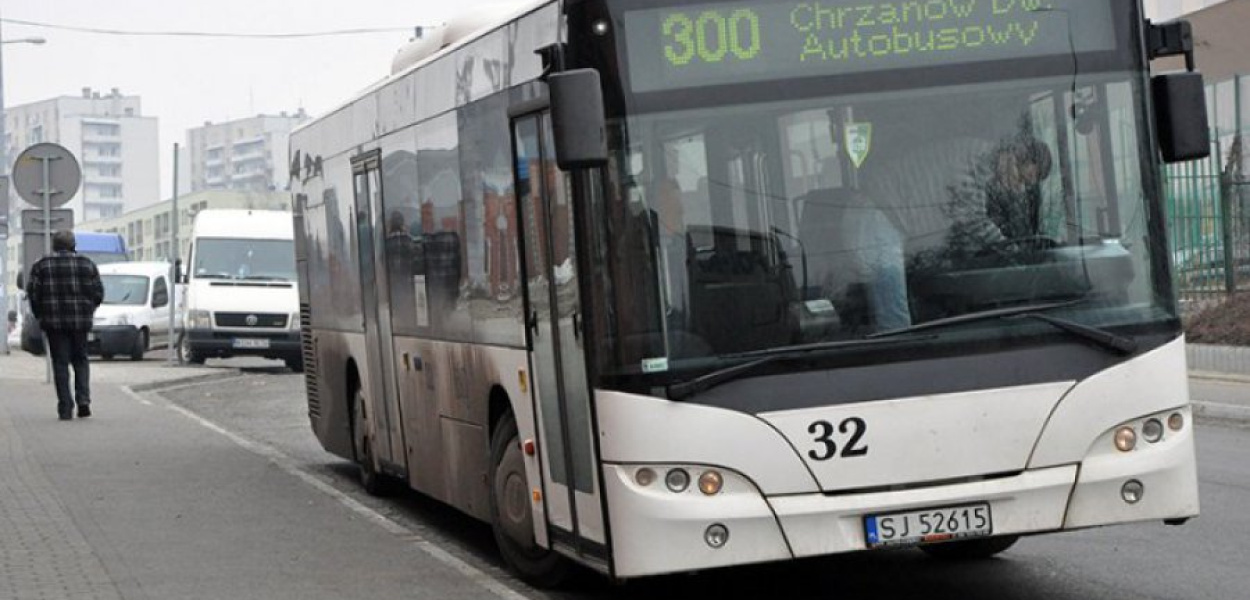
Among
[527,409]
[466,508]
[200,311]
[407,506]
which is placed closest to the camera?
[527,409]

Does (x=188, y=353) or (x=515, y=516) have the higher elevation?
(x=188, y=353)

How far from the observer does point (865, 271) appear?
8648 millimetres

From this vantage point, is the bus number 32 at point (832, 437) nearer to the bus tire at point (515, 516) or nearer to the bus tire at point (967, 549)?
the bus tire at point (515, 516)

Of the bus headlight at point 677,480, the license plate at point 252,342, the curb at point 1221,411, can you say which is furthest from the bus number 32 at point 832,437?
the license plate at point 252,342

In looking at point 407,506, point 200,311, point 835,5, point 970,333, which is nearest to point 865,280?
point 970,333

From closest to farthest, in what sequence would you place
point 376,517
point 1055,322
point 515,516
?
point 1055,322
point 515,516
point 376,517

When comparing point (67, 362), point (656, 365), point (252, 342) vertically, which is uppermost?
point (252, 342)

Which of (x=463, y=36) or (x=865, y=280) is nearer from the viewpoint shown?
(x=865, y=280)

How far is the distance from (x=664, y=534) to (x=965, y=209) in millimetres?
1702

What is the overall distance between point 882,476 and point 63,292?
14413 millimetres

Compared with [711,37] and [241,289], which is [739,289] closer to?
[711,37]

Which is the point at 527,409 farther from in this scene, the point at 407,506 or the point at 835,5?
the point at 407,506

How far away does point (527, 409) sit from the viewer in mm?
10016

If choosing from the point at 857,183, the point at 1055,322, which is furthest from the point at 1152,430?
the point at 857,183
